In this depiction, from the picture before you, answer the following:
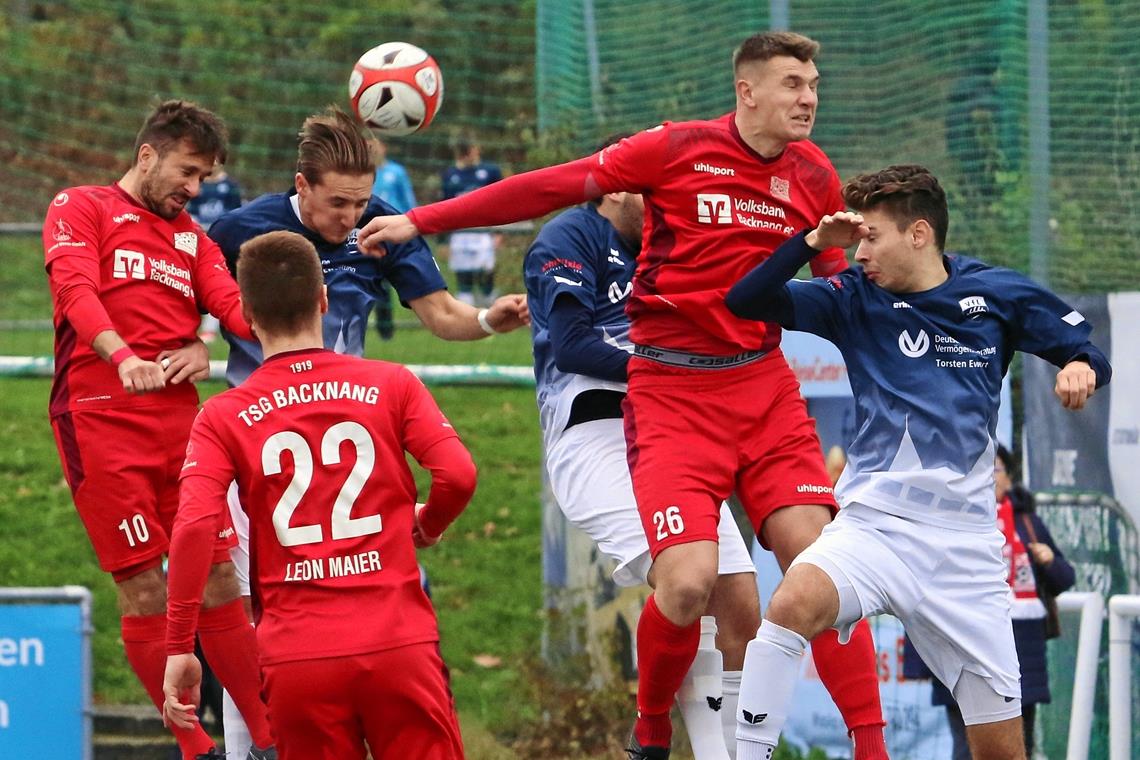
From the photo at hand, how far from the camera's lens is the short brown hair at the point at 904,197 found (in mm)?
5879

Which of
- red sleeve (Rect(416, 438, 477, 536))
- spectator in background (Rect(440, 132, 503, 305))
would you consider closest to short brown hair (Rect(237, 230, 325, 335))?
red sleeve (Rect(416, 438, 477, 536))

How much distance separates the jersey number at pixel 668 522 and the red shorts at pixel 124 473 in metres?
1.71

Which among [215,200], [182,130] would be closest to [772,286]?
[182,130]

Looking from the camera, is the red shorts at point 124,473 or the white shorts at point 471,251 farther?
the white shorts at point 471,251

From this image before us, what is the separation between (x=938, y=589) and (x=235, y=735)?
9.10ft

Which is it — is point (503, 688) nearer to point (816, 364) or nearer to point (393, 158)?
point (816, 364)

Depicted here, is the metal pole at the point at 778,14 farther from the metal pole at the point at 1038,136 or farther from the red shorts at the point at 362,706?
the red shorts at the point at 362,706

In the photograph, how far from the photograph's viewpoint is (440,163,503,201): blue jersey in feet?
37.1

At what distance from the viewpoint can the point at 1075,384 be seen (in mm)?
5559

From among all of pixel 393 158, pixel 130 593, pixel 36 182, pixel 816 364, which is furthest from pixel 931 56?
pixel 36 182

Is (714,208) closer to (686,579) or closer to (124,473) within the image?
(686,579)

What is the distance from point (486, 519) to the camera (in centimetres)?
1284

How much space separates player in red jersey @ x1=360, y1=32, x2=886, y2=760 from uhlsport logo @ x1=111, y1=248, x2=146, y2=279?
1141 millimetres

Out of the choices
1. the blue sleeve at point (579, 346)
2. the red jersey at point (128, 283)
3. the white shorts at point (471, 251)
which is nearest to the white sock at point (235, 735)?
the red jersey at point (128, 283)
